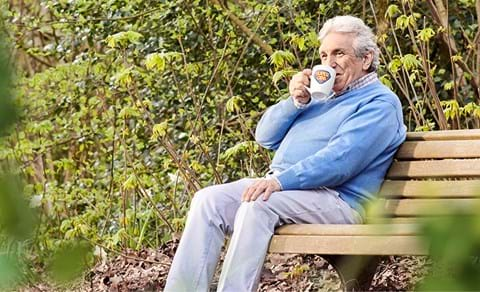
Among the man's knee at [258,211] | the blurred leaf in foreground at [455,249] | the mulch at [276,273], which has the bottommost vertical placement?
the mulch at [276,273]

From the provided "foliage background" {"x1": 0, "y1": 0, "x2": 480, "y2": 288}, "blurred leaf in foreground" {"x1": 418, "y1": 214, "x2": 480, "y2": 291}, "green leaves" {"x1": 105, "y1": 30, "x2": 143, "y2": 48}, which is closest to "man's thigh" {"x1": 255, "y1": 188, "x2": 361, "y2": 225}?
"green leaves" {"x1": 105, "y1": 30, "x2": 143, "y2": 48}

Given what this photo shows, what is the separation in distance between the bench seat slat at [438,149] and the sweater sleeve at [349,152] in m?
0.15

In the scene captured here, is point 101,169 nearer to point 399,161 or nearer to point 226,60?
point 226,60

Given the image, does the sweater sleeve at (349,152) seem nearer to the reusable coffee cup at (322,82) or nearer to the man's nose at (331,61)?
the reusable coffee cup at (322,82)

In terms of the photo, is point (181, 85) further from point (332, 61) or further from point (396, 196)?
point (396, 196)

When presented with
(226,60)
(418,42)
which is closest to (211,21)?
(226,60)

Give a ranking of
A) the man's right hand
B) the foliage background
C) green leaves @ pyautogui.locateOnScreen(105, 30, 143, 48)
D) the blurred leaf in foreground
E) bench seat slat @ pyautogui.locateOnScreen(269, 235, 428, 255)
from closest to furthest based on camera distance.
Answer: the blurred leaf in foreground → bench seat slat @ pyautogui.locateOnScreen(269, 235, 428, 255) → the man's right hand → green leaves @ pyautogui.locateOnScreen(105, 30, 143, 48) → the foliage background

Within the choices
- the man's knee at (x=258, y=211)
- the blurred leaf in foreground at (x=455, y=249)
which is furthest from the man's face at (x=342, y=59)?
the blurred leaf in foreground at (x=455, y=249)

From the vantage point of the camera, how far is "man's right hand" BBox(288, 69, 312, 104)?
3.89 metres

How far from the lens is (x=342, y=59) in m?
3.97

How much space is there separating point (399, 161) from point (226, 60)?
273 centimetres

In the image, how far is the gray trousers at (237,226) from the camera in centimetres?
349

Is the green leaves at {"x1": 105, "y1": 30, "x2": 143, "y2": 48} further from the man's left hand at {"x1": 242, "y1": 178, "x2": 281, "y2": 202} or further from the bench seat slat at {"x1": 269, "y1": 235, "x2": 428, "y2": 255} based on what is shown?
the bench seat slat at {"x1": 269, "y1": 235, "x2": 428, "y2": 255}

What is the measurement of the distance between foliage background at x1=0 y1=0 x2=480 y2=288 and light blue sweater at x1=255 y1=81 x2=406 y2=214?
1.63 m
